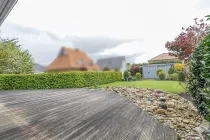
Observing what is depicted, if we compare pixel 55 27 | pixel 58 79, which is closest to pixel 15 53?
pixel 58 79

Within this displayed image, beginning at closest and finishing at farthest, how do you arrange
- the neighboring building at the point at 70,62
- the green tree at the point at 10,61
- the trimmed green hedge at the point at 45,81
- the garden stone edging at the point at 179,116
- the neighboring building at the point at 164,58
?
the neighboring building at the point at 70,62 → the garden stone edging at the point at 179,116 → the trimmed green hedge at the point at 45,81 → the green tree at the point at 10,61 → the neighboring building at the point at 164,58

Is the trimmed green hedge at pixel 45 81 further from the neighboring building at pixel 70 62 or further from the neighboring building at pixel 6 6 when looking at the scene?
the neighboring building at pixel 70 62

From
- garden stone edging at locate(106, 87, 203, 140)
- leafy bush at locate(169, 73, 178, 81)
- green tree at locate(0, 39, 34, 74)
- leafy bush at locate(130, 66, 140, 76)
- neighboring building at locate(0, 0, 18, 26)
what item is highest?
neighboring building at locate(0, 0, 18, 26)

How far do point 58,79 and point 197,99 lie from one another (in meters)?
8.00

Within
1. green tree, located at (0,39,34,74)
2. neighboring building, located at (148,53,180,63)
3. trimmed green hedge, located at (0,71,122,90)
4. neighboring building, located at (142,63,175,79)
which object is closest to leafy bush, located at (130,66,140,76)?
neighboring building, located at (142,63,175,79)

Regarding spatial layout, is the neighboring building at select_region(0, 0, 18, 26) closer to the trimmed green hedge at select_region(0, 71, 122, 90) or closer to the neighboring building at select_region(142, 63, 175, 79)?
the trimmed green hedge at select_region(0, 71, 122, 90)

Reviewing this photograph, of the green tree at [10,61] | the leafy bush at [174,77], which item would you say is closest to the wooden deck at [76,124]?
the leafy bush at [174,77]

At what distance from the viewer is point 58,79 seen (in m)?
11.1

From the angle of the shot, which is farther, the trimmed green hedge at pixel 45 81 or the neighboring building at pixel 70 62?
the trimmed green hedge at pixel 45 81

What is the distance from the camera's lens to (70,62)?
117 inches

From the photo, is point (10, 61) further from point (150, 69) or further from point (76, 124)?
point (76, 124)

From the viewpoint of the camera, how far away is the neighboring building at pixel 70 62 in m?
2.87

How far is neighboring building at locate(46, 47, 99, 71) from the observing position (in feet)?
9.41

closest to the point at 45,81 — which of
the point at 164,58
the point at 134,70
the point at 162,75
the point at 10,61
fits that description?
the point at 10,61
